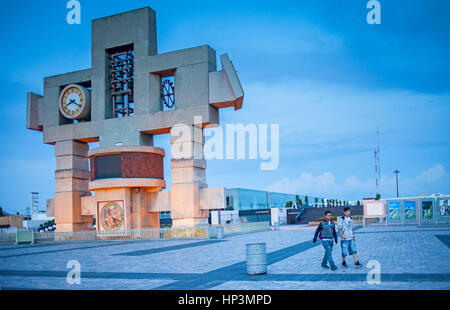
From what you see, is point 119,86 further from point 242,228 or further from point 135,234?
point 242,228

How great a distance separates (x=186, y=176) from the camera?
29031 millimetres

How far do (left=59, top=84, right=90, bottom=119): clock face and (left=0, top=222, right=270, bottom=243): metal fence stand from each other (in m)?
9.25

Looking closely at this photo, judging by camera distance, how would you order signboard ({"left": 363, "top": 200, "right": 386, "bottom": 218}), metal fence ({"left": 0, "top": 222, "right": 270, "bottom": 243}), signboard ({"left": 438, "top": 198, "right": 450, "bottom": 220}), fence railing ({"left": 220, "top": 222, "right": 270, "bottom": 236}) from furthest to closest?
signboard ({"left": 363, "top": 200, "right": 386, "bottom": 218})
signboard ({"left": 438, "top": 198, "right": 450, "bottom": 220})
fence railing ({"left": 220, "top": 222, "right": 270, "bottom": 236})
metal fence ({"left": 0, "top": 222, "right": 270, "bottom": 243})

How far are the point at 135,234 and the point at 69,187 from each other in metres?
7.51

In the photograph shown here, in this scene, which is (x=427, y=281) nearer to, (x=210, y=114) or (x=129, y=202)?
(x=210, y=114)

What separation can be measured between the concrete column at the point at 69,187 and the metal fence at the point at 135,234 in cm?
108

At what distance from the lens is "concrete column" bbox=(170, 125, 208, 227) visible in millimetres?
28886

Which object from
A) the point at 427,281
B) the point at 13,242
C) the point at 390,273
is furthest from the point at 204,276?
the point at 13,242

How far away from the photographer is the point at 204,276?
37.6ft

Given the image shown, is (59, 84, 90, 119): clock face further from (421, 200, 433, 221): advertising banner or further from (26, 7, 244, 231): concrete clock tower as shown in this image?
(421, 200, 433, 221): advertising banner

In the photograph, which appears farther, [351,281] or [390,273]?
[390,273]

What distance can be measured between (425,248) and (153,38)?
24.0 metres

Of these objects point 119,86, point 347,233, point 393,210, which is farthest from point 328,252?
point 393,210

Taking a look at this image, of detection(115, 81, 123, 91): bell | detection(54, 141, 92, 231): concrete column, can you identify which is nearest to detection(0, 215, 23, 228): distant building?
detection(54, 141, 92, 231): concrete column
